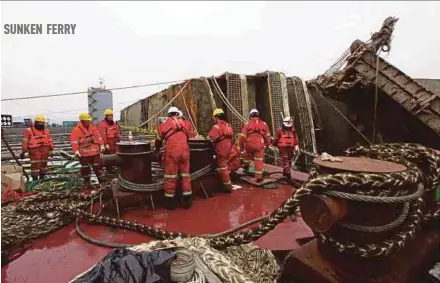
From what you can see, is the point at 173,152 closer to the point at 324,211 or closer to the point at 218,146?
the point at 218,146

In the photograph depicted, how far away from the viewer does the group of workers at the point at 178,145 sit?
4.11 metres

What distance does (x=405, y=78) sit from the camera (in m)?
8.44

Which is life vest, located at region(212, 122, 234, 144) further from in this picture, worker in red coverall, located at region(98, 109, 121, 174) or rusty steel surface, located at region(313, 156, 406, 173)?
worker in red coverall, located at region(98, 109, 121, 174)

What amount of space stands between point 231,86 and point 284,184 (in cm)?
613

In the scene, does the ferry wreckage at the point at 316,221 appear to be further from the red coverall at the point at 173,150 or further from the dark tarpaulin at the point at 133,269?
the red coverall at the point at 173,150

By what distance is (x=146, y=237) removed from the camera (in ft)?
10.5

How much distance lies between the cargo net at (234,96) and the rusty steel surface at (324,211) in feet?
29.2

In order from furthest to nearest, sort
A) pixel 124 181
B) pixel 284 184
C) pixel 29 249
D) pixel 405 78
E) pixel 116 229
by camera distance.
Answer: pixel 405 78, pixel 284 184, pixel 124 181, pixel 116 229, pixel 29 249

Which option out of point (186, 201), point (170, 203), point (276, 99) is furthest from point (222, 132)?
point (276, 99)

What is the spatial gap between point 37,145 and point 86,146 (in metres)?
1.76

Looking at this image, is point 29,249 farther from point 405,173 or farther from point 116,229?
point 405,173

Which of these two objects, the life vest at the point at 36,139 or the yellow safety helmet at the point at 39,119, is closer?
the life vest at the point at 36,139

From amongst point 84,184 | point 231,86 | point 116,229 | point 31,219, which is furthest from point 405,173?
point 231,86

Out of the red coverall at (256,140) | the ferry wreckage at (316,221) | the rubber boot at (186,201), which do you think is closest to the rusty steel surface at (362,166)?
the ferry wreckage at (316,221)
